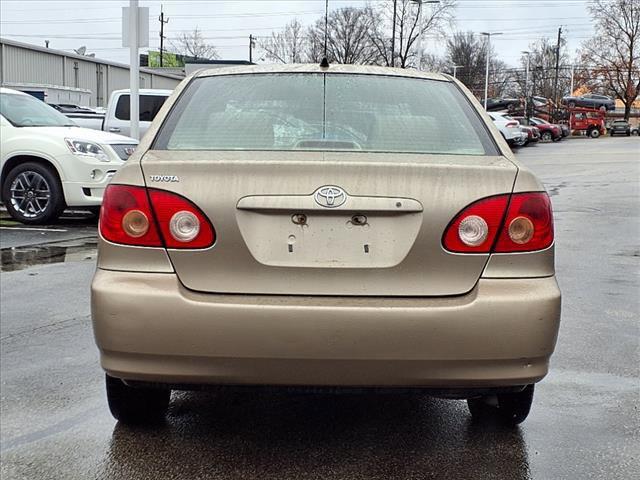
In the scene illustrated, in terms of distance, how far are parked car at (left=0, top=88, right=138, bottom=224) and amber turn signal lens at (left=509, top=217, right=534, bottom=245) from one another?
8134mm

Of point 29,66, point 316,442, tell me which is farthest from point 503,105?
point 316,442

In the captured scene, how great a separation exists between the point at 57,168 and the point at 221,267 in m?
8.23

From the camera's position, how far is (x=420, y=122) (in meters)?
3.43

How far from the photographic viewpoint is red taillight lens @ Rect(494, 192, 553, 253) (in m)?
2.90

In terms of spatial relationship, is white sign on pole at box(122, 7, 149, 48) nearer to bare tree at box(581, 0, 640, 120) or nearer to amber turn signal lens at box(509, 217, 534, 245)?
amber turn signal lens at box(509, 217, 534, 245)

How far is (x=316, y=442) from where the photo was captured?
3.40 m

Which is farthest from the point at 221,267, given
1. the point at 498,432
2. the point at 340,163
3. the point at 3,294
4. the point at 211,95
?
the point at 3,294

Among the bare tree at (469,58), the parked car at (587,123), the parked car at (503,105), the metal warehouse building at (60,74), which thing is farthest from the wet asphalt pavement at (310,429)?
the bare tree at (469,58)

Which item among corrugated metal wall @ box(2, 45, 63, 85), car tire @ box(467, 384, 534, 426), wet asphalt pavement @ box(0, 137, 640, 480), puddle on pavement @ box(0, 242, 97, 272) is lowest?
puddle on pavement @ box(0, 242, 97, 272)

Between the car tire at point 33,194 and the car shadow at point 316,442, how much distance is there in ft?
23.5

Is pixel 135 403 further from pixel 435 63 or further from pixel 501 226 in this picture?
pixel 435 63

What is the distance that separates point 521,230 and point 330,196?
70 cm

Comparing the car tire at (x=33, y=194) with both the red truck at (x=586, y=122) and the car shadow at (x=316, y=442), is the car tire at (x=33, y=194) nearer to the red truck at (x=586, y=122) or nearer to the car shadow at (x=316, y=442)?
the car shadow at (x=316, y=442)

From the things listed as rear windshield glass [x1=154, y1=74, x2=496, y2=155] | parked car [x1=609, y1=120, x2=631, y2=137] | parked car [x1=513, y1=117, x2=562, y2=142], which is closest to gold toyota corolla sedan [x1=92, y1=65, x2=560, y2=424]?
rear windshield glass [x1=154, y1=74, x2=496, y2=155]
